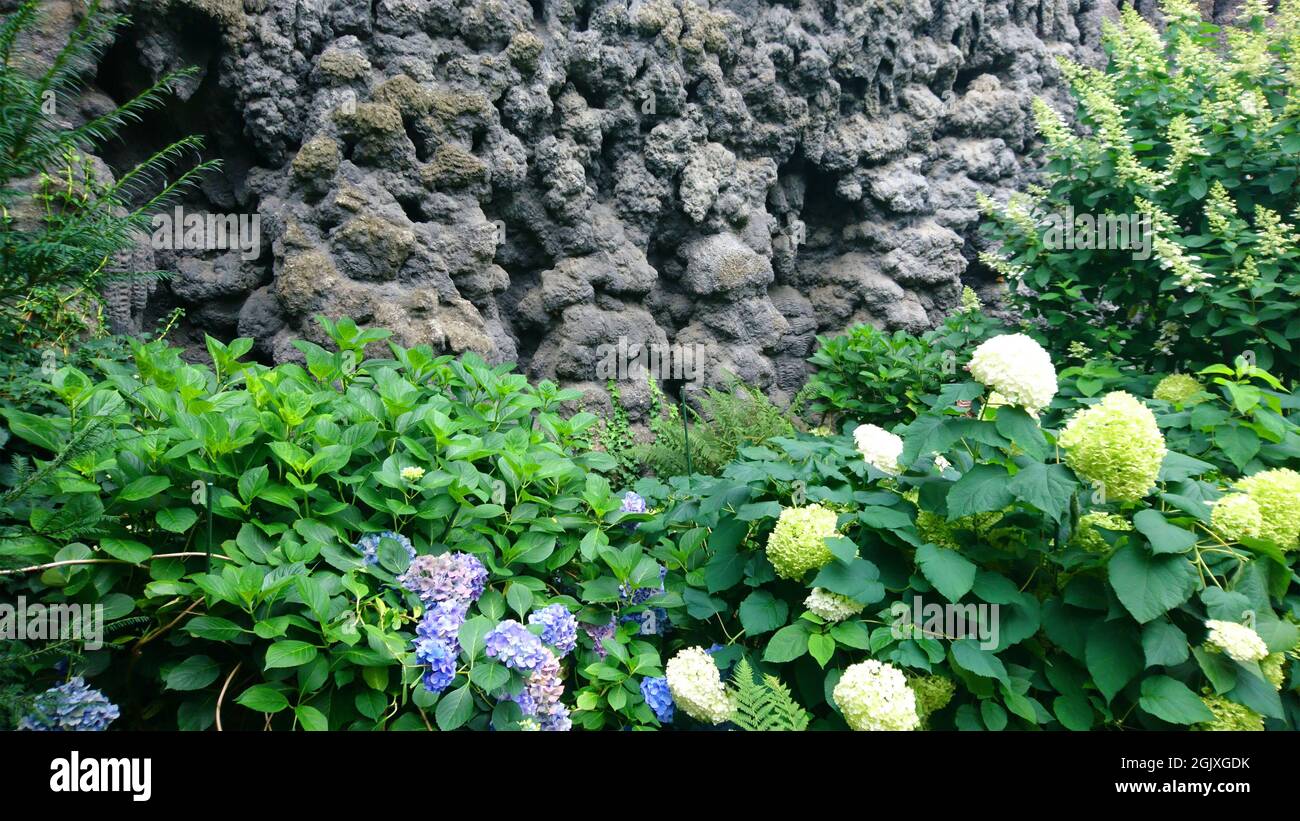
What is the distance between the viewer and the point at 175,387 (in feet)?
8.46

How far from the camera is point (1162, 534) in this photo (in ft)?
6.22

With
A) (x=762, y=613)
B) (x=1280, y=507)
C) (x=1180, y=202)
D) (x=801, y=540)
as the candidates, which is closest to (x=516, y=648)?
(x=762, y=613)

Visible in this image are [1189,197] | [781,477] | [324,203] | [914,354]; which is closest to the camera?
[781,477]

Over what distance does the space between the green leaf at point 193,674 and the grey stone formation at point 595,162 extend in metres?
2.48

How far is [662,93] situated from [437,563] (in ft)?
14.6

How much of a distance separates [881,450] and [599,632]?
3.62 feet

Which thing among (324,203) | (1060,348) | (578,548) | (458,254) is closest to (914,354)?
(1060,348)

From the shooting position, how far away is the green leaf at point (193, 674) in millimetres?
1937

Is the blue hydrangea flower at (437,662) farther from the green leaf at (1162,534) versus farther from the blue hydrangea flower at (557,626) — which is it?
the green leaf at (1162,534)

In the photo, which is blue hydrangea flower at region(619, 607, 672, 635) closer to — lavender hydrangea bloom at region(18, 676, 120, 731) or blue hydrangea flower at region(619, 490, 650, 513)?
blue hydrangea flower at region(619, 490, 650, 513)

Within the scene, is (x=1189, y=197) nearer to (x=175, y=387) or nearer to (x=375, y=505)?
(x=375, y=505)

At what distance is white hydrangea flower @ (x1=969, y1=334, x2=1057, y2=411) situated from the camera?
2053 millimetres

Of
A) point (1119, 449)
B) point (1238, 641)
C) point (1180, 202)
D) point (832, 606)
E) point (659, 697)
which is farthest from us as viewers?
point (1180, 202)

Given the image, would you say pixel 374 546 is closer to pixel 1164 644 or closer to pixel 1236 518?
pixel 1164 644
